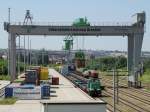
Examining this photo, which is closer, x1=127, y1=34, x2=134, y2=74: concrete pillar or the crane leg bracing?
the crane leg bracing

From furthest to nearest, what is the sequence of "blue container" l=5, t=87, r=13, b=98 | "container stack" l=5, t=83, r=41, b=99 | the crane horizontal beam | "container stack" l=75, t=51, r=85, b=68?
"container stack" l=75, t=51, r=85, b=68, the crane horizontal beam, "container stack" l=5, t=83, r=41, b=99, "blue container" l=5, t=87, r=13, b=98

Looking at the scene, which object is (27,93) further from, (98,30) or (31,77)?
(31,77)

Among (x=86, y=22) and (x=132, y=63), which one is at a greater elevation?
(x=86, y=22)

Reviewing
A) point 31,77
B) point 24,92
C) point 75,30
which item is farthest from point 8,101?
point 31,77

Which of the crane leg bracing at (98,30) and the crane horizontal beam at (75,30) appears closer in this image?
the crane horizontal beam at (75,30)

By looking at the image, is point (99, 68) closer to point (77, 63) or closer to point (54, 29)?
point (77, 63)

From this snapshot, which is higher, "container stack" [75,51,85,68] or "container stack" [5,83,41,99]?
"container stack" [75,51,85,68]

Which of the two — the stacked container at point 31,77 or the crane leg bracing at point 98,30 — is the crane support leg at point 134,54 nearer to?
the crane leg bracing at point 98,30

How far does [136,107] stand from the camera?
45.3 meters

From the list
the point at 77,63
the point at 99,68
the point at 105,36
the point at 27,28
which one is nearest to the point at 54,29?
the point at 27,28

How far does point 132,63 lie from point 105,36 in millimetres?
5307

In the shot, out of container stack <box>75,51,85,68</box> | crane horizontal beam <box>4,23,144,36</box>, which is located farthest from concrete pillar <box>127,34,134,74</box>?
container stack <box>75,51,85,68</box>

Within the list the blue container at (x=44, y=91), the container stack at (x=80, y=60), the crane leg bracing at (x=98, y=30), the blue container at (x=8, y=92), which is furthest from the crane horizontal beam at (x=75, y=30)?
the container stack at (x=80, y=60)

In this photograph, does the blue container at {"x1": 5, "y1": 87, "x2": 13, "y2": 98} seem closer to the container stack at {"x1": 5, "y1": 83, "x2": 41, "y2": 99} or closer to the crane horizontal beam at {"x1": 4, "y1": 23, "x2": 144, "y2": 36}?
the container stack at {"x1": 5, "y1": 83, "x2": 41, "y2": 99}
